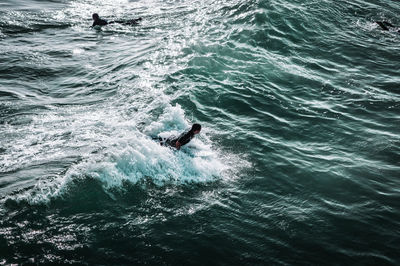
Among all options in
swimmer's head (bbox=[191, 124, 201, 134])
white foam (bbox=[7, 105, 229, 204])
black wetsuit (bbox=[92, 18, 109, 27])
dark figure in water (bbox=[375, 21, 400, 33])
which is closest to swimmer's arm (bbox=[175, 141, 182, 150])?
white foam (bbox=[7, 105, 229, 204])

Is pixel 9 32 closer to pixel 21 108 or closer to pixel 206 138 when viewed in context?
pixel 21 108

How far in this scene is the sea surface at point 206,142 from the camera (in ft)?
Answer: 24.0

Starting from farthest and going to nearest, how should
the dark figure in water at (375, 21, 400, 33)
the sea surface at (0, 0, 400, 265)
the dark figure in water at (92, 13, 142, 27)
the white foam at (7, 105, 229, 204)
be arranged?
the dark figure in water at (92, 13, 142, 27) → the dark figure in water at (375, 21, 400, 33) → the white foam at (7, 105, 229, 204) → the sea surface at (0, 0, 400, 265)

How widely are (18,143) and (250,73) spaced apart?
853 cm

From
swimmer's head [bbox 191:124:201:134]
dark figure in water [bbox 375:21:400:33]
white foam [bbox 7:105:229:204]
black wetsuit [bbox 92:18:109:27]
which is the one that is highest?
dark figure in water [bbox 375:21:400:33]

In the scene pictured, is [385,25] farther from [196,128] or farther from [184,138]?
[184,138]

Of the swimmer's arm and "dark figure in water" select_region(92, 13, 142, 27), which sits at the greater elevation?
"dark figure in water" select_region(92, 13, 142, 27)

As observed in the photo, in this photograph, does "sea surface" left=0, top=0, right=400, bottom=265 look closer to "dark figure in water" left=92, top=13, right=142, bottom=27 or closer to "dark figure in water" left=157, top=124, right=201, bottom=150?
"dark figure in water" left=157, top=124, right=201, bottom=150

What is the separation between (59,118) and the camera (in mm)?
11297

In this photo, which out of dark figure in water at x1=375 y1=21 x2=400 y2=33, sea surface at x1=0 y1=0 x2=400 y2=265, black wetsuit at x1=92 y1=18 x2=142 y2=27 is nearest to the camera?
sea surface at x1=0 y1=0 x2=400 y2=265

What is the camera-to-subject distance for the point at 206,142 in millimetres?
10570

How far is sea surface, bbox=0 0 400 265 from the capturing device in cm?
730

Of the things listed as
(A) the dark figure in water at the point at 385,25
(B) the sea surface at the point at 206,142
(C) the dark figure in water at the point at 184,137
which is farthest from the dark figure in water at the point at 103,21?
(A) the dark figure in water at the point at 385,25

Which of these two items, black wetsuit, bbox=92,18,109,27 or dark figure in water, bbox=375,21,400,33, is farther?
black wetsuit, bbox=92,18,109,27
